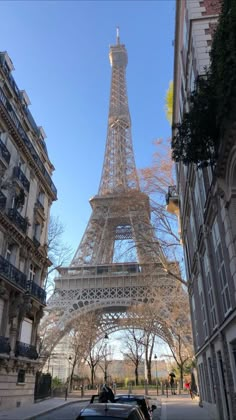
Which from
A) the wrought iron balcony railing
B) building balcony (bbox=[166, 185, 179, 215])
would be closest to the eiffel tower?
building balcony (bbox=[166, 185, 179, 215])

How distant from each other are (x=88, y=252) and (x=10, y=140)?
117 feet

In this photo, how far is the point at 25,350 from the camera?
21828 millimetres

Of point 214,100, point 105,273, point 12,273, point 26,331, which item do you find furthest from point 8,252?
point 105,273

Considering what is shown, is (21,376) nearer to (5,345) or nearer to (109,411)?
(5,345)

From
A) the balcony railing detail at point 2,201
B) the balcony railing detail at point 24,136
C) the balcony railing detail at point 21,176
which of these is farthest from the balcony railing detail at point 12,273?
the balcony railing detail at point 24,136

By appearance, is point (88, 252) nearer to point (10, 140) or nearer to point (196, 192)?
point (10, 140)

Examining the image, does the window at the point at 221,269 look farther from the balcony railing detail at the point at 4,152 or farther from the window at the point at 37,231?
the window at the point at 37,231

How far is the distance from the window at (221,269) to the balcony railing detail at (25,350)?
44.2 feet

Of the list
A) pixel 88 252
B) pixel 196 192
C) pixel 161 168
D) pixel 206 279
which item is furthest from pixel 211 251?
pixel 88 252

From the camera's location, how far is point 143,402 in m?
11.7

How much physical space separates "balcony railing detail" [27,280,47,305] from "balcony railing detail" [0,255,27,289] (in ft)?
2.25

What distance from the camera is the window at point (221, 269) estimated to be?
11.7 m

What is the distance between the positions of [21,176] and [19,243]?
4426 millimetres

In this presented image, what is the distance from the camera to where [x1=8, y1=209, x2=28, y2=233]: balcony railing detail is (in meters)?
21.0
